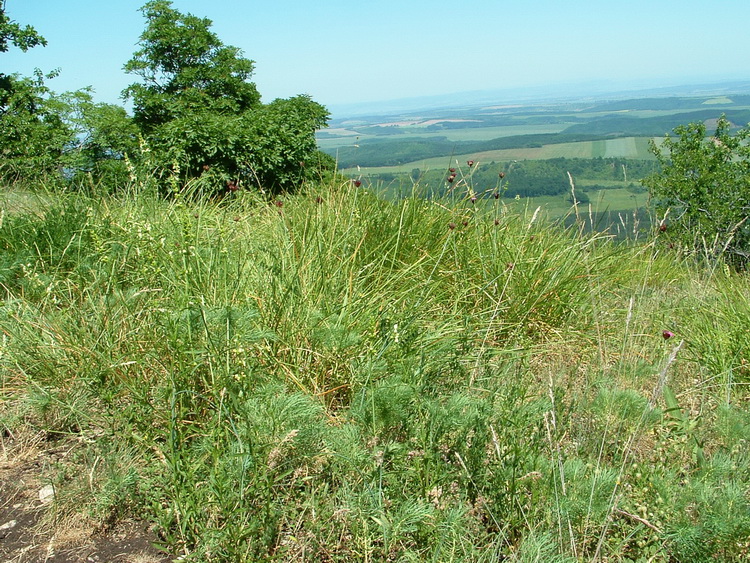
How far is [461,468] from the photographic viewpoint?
1986mm

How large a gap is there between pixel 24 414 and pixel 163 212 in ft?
7.70

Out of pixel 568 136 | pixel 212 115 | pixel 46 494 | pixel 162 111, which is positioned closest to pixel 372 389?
pixel 46 494

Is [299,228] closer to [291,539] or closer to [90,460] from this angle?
[90,460]

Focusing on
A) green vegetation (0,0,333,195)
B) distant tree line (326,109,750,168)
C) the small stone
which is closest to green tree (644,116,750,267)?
distant tree line (326,109,750,168)

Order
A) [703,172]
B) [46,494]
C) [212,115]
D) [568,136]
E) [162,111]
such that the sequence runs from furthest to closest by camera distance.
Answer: [568,136], [703,172], [162,111], [212,115], [46,494]

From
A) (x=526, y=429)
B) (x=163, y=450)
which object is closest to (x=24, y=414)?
(x=163, y=450)

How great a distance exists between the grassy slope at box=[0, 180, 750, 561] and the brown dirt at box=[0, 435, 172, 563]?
0.18ft

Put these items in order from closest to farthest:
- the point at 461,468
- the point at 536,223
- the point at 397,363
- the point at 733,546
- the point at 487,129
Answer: the point at 733,546 < the point at 461,468 < the point at 397,363 < the point at 536,223 < the point at 487,129

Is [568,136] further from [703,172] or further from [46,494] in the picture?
[46,494]

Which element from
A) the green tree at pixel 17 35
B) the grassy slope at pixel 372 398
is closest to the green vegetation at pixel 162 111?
the green tree at pixel 17 35

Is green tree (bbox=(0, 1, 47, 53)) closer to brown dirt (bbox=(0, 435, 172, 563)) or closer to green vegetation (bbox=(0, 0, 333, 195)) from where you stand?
green vegetation (bbox=(0, 0, 333, 195))

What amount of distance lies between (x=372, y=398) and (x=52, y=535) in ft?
3.72

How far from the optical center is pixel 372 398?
190 cm

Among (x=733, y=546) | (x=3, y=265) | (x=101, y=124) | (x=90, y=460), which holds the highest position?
(x=101, y=124)
